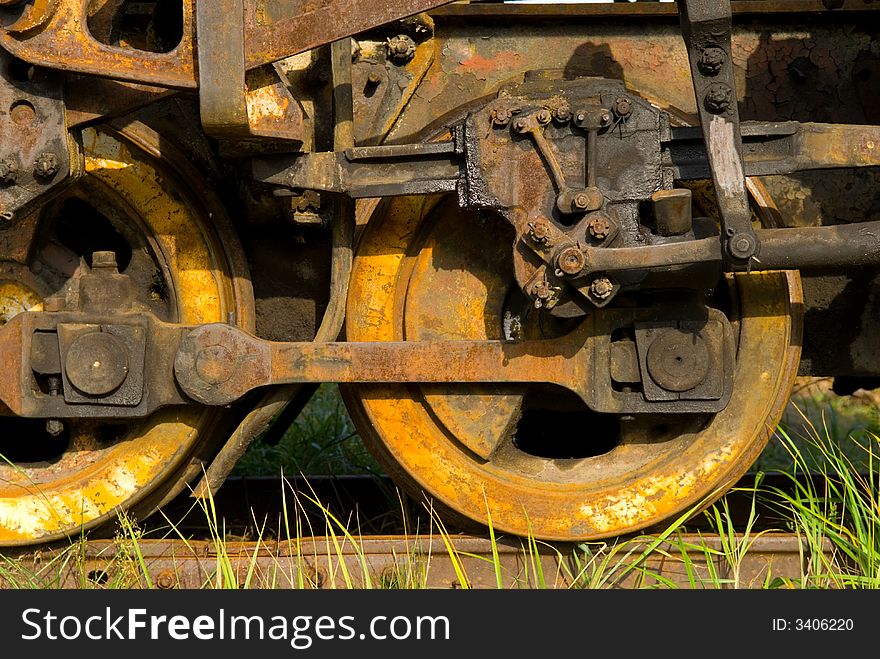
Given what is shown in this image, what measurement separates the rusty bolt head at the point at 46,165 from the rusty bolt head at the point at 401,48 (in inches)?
33.2

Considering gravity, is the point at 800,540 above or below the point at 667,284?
below

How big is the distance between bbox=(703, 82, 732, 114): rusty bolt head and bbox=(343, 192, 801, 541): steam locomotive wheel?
505 millimetres

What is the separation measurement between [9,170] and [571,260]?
51.1 inches

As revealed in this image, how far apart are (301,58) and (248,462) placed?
204 centimetres

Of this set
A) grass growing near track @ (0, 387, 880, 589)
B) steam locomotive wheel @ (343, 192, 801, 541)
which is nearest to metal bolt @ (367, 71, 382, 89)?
steam locomotive wheel @ (343, 192, 801, 541)

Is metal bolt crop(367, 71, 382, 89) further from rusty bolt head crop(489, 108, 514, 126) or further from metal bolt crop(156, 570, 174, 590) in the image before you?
metal bolt crop(156, 570, 174, 590)

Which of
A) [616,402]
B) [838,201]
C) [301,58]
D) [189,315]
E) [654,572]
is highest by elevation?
[301,58]

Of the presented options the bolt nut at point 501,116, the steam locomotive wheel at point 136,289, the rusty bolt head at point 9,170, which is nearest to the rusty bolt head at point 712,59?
the bolt nut at point 501,116

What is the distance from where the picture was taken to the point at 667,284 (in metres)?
2.61

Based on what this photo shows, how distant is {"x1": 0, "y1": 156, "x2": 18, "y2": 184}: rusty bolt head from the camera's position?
2.57m

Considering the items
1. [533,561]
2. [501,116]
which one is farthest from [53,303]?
[533,561]
